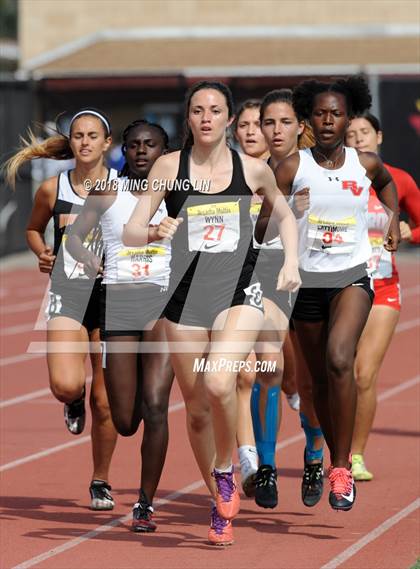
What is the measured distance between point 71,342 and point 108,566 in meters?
1.69

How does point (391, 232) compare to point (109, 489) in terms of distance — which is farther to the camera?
point (109, 489)

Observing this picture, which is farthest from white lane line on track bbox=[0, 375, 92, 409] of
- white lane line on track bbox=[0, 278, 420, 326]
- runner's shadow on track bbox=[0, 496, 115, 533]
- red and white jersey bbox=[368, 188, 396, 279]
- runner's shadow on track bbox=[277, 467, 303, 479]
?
white lane line on track bbox=[0, 278, 420, 326]

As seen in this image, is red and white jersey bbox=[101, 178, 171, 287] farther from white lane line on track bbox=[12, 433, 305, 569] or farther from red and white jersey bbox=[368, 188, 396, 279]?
red and white jersey bbox=[368, 188, 396, 279]

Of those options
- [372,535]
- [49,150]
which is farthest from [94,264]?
[372,535]

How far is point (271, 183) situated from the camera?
7.86 metres

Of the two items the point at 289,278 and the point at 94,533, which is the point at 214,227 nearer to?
the point at 289,278

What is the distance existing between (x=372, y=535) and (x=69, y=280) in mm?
2274

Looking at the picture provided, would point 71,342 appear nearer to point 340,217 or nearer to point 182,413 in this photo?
point 340,217

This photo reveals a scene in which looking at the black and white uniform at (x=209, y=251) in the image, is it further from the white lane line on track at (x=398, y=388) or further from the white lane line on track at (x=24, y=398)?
the white lane line on track at (x=398, y=388)

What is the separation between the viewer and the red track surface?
771 centimetres

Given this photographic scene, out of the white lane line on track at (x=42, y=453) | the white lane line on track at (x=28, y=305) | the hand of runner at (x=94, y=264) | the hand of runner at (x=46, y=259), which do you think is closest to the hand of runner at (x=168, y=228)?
the hand of runner at (x=94, y=264)

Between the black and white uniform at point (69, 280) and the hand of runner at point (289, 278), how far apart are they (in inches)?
66.9

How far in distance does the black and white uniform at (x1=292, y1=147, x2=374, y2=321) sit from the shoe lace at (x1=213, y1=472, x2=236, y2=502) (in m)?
1.06

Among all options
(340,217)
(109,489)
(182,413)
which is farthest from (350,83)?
(182,413)
